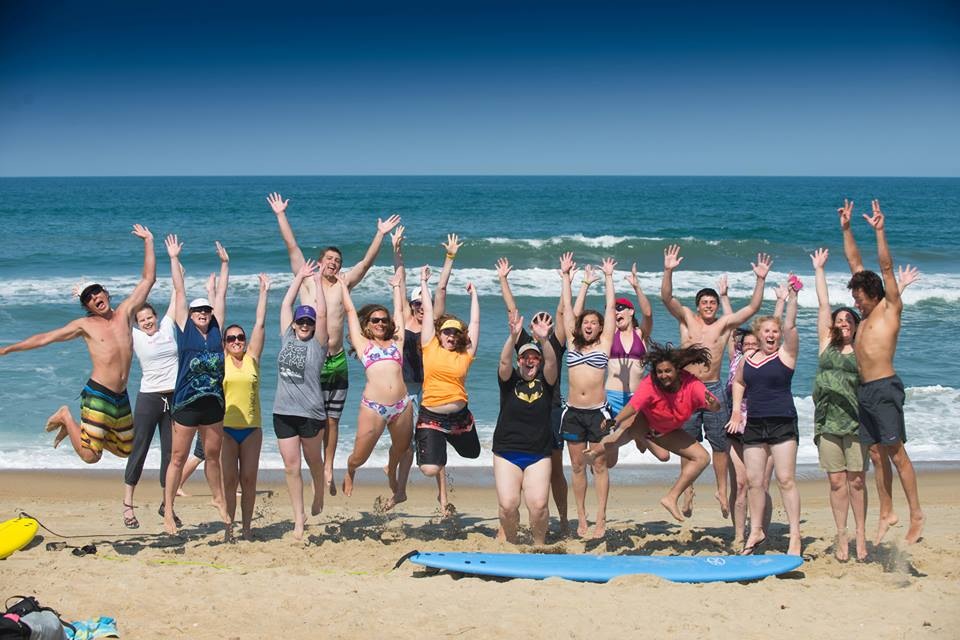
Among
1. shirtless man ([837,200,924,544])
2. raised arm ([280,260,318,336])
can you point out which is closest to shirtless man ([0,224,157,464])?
raised arm ([280,260,318,336])

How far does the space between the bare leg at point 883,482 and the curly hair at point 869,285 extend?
1162 mm

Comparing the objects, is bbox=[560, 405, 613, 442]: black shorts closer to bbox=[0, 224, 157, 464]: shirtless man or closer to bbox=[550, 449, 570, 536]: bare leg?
bbox=[550, 449, 570, 536]: bare leg

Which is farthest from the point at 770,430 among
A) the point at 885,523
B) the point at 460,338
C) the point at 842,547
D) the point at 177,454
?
the point at 177,454

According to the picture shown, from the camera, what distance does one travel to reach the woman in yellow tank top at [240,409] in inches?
276

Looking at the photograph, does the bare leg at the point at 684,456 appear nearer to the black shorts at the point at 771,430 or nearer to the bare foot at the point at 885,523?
the black shorts at the point at 771,430

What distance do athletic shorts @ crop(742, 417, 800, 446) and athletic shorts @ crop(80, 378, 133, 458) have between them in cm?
492

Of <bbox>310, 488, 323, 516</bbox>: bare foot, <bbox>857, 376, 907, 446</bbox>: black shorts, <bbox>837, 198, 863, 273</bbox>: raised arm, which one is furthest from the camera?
<bbox>310, 488, 323, 516</bbox>: bare foot

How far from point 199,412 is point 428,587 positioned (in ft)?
7.68

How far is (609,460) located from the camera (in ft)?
24.5

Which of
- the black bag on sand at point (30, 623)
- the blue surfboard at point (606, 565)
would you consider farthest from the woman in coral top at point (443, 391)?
the black bag on sand at point (30, 623)

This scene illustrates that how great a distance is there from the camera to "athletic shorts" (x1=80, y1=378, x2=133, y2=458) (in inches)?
276

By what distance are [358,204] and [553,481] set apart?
55.7 meters

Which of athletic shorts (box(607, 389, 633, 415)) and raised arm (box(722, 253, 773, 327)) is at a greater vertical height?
raised arm (box(722, 253, 773, 327))

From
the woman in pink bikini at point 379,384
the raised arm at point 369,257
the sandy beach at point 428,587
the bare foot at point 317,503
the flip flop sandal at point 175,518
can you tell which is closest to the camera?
the sandy beach at point 428,587
